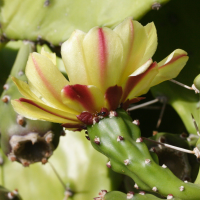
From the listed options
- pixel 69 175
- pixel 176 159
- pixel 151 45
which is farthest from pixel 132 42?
pixel 69 175

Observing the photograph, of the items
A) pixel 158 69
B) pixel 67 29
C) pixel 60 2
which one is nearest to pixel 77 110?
pixel 158 69

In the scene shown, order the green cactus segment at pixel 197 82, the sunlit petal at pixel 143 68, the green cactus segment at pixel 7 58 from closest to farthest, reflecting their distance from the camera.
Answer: the sunlit petal at pixel 143 68, the green cactus segment at pixel 197 82, the green cactus segment at pixel 7 58

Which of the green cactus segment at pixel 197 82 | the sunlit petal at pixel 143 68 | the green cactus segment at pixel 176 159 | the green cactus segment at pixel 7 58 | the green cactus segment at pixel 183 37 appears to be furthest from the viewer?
the green cactus segment at pixel 7 58

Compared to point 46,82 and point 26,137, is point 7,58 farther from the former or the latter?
point 46,82

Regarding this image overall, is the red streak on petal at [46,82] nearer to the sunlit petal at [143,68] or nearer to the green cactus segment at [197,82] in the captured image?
the sunlit petal at [143,68]

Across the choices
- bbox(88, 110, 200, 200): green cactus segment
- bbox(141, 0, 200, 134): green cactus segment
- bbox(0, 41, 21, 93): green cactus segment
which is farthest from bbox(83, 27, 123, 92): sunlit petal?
bbox(0, 41, 21, 93): green cactus segment

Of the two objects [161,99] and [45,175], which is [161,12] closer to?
[161,99]

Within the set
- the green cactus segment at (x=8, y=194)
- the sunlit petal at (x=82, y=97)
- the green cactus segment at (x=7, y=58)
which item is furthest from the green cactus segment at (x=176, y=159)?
the green cactus segment at (x=7, y=58)
